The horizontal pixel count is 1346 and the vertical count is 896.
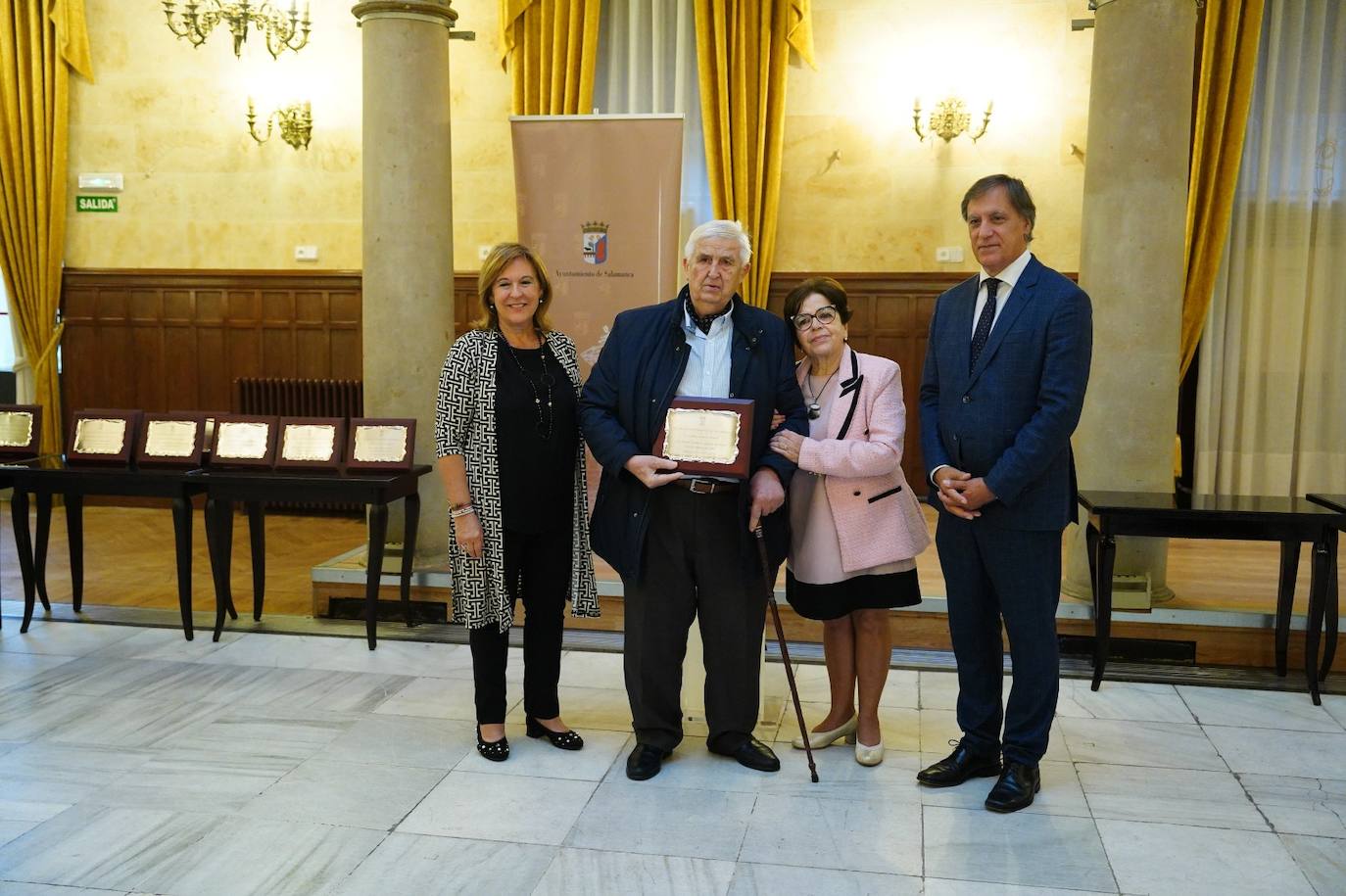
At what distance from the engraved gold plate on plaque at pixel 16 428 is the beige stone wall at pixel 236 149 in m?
3.45

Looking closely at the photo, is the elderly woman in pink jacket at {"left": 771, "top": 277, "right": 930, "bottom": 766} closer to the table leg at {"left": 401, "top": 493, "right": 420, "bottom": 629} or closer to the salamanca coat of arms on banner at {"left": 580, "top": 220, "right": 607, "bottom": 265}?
the salamanca coat of arms on banner at {"left": 580, "top": 220, "right": 607, "bottom": 265}

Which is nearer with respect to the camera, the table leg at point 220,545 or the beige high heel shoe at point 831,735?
the beige high heel shoe at point 831,735

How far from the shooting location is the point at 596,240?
544 cm

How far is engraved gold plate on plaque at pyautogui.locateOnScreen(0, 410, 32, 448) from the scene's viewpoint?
5395 mm

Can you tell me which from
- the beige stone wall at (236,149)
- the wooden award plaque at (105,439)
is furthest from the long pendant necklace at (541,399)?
the beige stone wall at (236,149)

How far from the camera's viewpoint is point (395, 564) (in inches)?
226

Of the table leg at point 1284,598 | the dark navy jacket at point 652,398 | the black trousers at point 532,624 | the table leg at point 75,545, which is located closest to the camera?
the dark navy jacket at point 652,398

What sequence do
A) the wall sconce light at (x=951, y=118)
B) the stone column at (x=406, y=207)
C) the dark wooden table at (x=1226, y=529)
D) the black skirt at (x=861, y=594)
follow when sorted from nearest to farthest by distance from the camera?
the black skirt at (x=861, y=594) → the dark wooden table at (x=1226, y=529) → the stone column at (x=406, y=207) → the wall sconce light at (x=951, y=118)

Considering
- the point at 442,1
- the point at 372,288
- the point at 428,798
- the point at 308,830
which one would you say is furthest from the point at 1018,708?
the point at 442,1

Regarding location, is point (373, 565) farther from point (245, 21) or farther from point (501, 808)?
point (245, 21)

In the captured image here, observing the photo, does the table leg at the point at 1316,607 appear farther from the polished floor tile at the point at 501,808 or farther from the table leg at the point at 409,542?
the table leg at the point at 409,542

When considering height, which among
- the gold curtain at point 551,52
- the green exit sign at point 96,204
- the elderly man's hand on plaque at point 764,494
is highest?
the gold curtain at point 551,52

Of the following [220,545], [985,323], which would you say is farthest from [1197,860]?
[220,545]

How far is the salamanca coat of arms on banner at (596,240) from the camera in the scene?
543 centimetres
